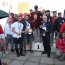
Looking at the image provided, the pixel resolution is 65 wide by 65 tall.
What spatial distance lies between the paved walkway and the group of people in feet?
1.10

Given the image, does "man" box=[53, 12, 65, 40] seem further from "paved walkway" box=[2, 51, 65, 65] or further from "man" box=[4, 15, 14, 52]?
"man" box=[4, 15, 14, 52]

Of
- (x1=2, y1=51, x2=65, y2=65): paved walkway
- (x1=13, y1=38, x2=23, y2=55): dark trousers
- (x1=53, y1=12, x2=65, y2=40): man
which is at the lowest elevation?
(x1=2, y1=51, x2=65, y2=65): paved walkway

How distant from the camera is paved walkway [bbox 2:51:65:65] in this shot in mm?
9242

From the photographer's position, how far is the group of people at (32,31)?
34.4ft

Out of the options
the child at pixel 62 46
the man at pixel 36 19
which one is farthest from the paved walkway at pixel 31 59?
the man at pixel 36 19

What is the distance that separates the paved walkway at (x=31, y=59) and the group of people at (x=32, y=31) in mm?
336

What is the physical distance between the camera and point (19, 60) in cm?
968

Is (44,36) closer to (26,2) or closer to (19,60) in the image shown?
(19,60)

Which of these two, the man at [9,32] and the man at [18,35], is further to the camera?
the man at [9,32]

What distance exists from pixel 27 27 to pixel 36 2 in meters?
2.73

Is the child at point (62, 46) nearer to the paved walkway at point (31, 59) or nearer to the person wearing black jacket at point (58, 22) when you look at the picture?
the paved walkway at point (31, 59)

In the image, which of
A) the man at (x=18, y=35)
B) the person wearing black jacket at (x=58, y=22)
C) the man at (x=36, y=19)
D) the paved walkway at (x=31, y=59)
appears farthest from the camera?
the man at (x=36, y=19)

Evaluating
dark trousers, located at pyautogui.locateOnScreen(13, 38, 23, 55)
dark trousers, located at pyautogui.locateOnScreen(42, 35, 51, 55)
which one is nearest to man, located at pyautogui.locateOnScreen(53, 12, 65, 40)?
dark trousers, located at pyautogui.locateOnScreen(42, 35, 51, 55)

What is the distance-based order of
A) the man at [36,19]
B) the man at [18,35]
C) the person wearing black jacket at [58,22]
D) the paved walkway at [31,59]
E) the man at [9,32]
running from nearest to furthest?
the paved walkway at [31,59], the man at [18,35], the person wearing black jacket at [58,22], the man at [9,32], the man at [36,19]
